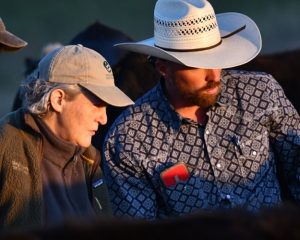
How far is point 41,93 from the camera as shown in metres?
3.88

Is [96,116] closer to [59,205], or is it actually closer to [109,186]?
[59,205]

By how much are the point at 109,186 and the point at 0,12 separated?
10080 millimetres

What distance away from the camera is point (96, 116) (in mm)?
3908

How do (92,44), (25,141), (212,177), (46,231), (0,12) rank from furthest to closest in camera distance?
1. (0,12)
2. (92,44)
3. (212,177)
4. (25,141)
5. (46,231)

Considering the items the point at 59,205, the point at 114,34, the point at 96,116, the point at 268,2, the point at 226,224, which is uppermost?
the point at 226,224

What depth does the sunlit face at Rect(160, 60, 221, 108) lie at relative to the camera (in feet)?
15.6

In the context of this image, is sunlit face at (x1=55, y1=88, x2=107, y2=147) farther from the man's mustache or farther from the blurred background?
the blurred background

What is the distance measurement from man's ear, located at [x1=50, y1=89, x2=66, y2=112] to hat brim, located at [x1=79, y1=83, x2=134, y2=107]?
A: 0.27ft

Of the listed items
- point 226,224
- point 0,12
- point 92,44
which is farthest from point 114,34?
point 0,12

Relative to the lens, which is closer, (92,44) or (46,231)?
(46,231)

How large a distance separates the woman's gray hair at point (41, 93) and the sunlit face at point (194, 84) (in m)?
1.01

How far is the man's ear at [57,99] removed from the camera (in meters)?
3.85

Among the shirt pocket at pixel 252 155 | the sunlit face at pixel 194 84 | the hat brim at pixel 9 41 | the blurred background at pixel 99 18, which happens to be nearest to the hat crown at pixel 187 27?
the sunlit face at pixel 194 84

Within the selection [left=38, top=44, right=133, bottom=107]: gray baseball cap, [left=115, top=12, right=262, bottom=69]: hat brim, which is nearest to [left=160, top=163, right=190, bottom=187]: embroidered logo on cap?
[left=115, top=12, right=262, bottom=69]: hat brim
